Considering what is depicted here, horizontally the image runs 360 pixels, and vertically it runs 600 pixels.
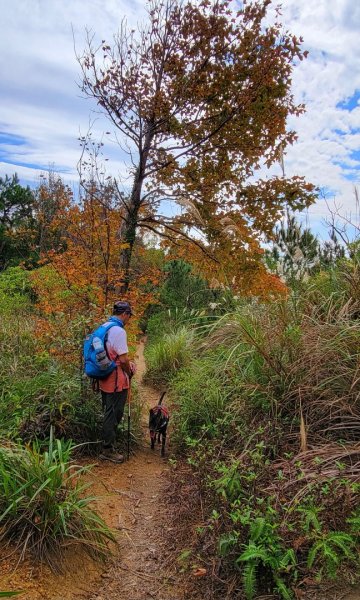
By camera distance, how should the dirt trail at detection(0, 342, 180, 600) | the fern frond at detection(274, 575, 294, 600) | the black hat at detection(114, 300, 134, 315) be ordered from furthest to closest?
the black hat at detection(114, 300, 134, 315) < the dirt trail at detection(0, 342, 180, 600) < the fern frond at detection(274, 575, 294, 600)

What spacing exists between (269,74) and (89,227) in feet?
10.1

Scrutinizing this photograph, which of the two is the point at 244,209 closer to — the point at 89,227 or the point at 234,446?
the point at 89,227

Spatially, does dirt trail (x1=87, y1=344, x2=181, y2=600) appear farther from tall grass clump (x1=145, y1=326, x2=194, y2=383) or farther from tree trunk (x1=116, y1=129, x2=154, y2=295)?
tall grass clump (x1=145, y1=326, x2=194, y2=383)

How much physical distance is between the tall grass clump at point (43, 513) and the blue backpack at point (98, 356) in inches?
61.0

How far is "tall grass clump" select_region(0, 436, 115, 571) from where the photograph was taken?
296 centimetres

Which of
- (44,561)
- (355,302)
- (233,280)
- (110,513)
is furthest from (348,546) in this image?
(233,280)

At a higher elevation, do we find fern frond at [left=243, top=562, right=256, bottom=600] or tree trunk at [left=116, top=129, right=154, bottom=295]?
tree trunk at [left=116, top=129, right=154, bottom=295]

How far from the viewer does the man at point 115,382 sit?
16.2 ft

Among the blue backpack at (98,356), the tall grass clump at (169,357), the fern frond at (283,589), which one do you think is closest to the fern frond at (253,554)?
the fern frond at (283,589)

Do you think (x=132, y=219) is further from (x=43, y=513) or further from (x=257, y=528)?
(x=257, y=528)

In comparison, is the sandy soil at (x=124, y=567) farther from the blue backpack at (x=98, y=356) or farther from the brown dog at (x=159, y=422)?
the blue backpack at (x=98, y=356)

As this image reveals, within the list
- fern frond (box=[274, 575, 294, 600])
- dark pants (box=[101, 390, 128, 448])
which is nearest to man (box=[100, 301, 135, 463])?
dark pants (box=[101, 390, 128, 448])

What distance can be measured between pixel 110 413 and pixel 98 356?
0.70 m

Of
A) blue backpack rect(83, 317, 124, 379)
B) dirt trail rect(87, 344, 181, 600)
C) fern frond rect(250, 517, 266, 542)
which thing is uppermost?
blue backpack rect(83, 317, 124, 379)
